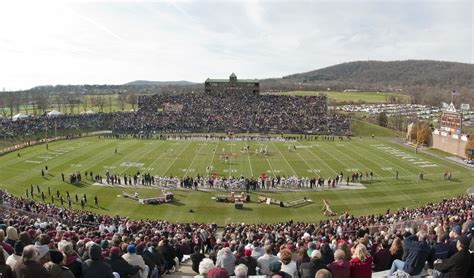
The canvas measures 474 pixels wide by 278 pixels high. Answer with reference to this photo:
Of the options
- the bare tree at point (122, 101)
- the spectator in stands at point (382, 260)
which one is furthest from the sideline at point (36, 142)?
the spectator in stands at point (382, 260)

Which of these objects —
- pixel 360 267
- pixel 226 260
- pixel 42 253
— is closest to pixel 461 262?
pixel 360 267

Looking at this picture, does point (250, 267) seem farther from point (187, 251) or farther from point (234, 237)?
point (234, 237)

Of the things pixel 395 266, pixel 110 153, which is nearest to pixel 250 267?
A: pixel 395 266

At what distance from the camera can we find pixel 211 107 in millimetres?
99188

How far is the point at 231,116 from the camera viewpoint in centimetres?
9144

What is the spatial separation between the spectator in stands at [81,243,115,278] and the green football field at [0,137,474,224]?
22327 mm

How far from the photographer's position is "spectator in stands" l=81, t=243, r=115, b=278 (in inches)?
289

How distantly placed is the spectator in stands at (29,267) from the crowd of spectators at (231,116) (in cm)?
7417

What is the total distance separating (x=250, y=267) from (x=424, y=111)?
141571 mm

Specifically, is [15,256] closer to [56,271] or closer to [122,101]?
[56,271]

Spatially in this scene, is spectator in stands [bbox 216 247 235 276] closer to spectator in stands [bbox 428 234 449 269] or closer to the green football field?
spectator in stands [bbox 428 234 449 269]

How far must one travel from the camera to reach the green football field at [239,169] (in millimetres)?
32344

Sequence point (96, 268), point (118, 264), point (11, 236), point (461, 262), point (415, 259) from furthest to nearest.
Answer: point (11, 236) → point (415, 259) → point (118, 264) → point (461, 262) → point (96, 268)

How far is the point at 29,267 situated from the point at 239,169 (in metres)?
39.9
